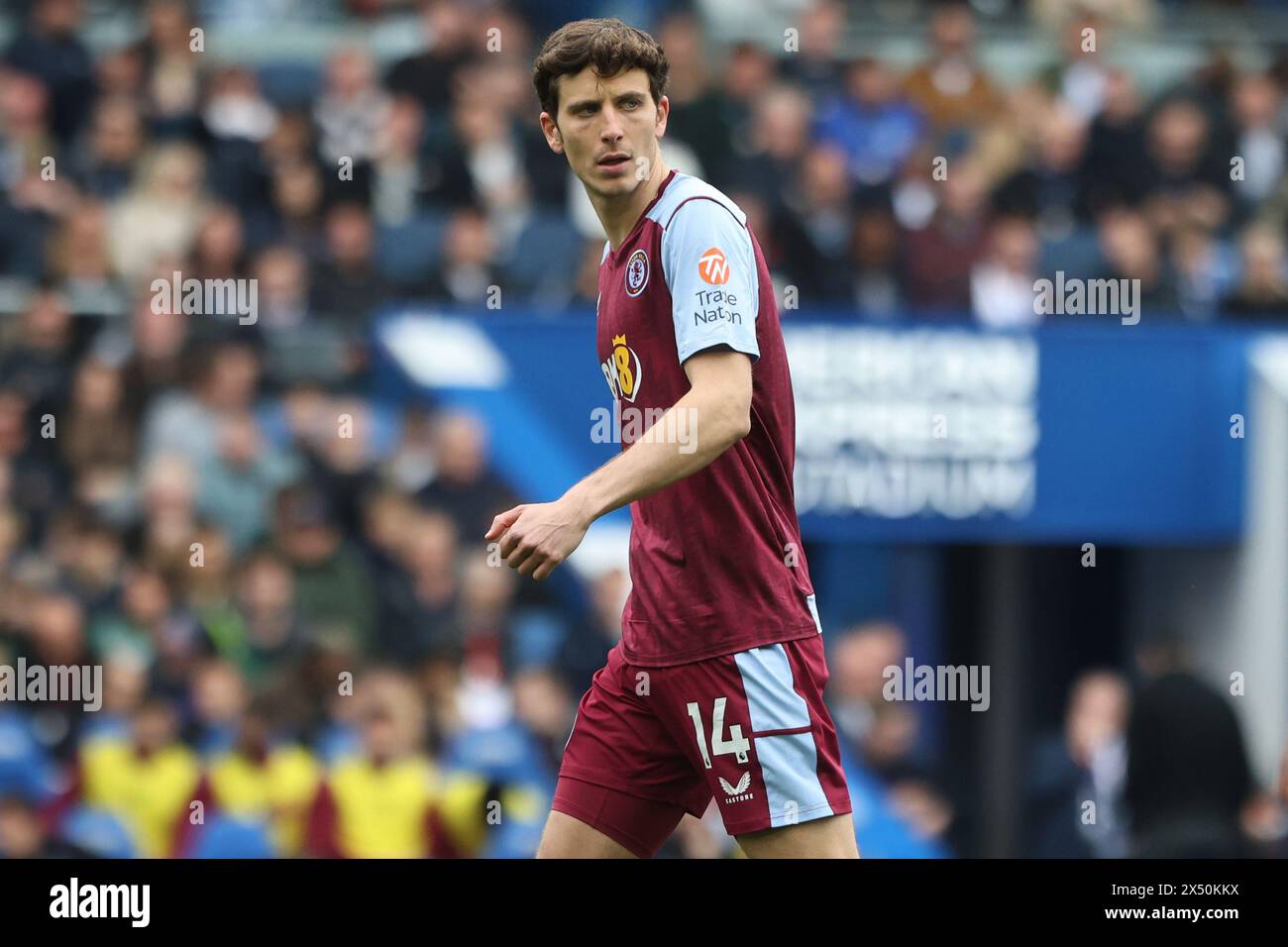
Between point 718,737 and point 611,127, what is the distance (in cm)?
131

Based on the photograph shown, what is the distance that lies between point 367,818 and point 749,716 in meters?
3.95

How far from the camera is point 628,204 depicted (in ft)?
14.0

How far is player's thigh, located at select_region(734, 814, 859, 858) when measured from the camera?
4.12 meters

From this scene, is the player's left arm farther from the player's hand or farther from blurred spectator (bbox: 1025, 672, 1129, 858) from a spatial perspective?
blurred spectator (bbox: 1025, 672, 1129, 858)

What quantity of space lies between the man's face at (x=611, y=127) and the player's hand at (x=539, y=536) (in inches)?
32.6

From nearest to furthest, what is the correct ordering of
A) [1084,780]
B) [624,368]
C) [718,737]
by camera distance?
[718,737]
[624,368]
[1084,780]

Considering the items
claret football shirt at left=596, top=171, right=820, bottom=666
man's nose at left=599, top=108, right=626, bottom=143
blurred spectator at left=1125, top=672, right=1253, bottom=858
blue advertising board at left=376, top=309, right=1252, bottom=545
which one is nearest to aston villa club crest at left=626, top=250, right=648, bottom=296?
claret football shirt at left=596, top=171, right=820, bottom=666

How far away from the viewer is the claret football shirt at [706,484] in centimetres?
417

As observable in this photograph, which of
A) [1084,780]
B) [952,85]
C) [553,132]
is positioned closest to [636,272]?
[553,132]

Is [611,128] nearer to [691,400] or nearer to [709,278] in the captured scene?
[709,278]

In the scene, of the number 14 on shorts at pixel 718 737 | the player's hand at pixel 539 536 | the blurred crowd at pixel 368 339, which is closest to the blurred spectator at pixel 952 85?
the blurred crowd at pixel 368 339

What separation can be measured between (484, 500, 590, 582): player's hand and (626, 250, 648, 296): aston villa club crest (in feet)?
2.15

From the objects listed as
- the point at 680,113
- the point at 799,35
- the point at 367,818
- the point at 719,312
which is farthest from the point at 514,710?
Result: the point at 719,312
